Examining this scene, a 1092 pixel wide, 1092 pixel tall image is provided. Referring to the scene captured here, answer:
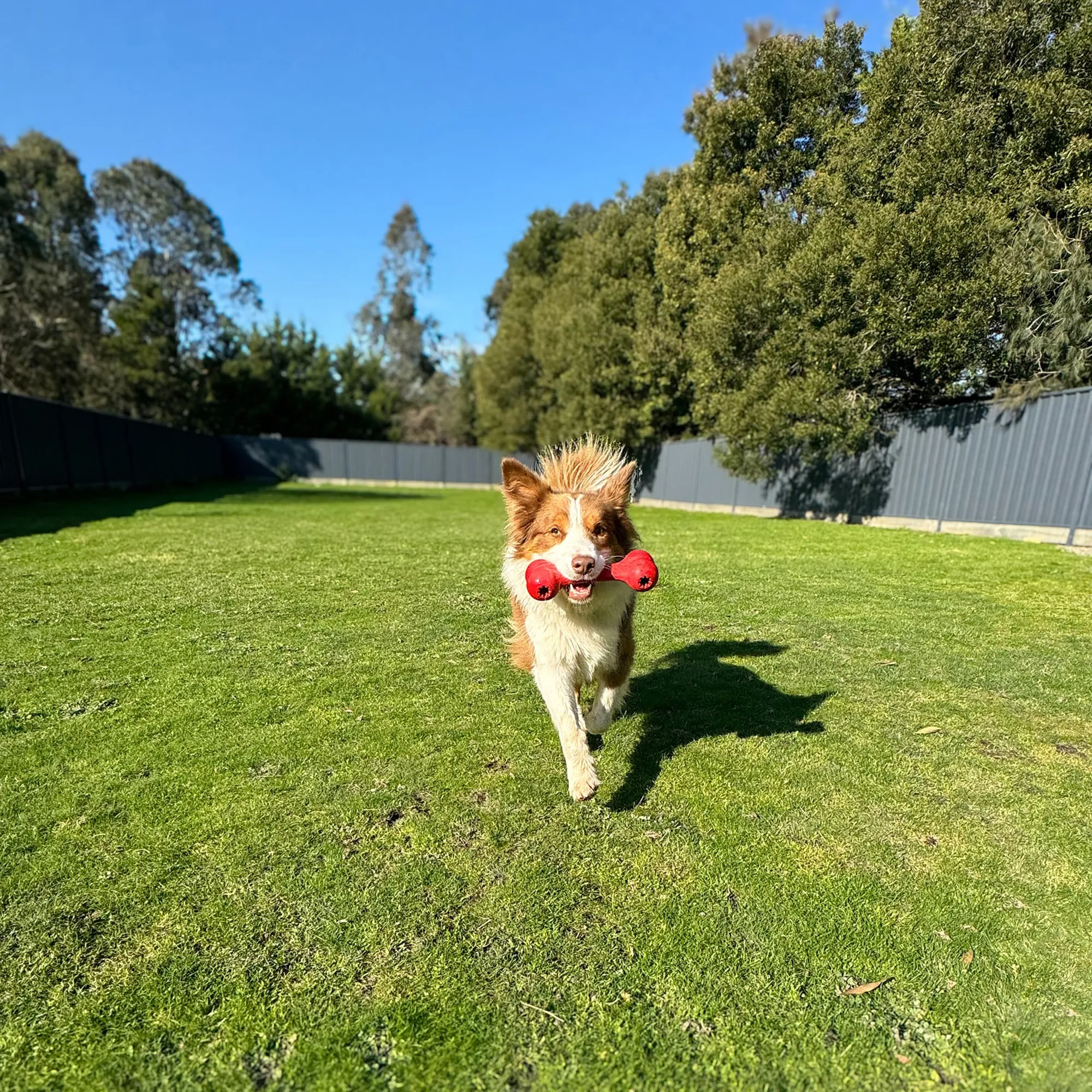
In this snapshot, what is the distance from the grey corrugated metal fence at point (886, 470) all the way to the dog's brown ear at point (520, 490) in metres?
12.7

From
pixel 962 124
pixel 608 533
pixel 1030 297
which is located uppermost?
pixel 962 124

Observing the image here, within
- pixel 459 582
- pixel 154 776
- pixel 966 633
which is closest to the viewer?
pixel 154 776

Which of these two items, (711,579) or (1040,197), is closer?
(711,579)

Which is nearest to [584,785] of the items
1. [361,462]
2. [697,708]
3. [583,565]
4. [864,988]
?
[583,565]

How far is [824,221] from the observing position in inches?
569

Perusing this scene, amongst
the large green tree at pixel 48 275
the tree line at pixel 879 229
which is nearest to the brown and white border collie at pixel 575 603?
the tree line at pixel 879 229

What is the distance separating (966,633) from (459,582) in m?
5.93

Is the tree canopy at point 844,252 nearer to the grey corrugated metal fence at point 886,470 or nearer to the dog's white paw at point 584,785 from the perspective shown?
the grey corrugated metal fence at point 886,470

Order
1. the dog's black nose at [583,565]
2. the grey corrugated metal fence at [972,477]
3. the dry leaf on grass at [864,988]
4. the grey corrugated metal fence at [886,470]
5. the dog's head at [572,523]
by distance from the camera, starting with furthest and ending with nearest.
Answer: the grey corrugated metal fence at [886,470] < the grey corrugated metal fence at [972,477] < the dog's head at [572,523] < the dog's black nose at [583,565] < the dry leaf on grass at [864,988]

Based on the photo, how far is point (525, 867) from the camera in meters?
2.63

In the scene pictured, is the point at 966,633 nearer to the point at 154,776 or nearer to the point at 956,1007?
the point at 956,1007

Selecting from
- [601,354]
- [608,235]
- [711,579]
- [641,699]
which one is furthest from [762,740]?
[608,235]

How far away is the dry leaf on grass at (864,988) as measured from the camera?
2049 mm

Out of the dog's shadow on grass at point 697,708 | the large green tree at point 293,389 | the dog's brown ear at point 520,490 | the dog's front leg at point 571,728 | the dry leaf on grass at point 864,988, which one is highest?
the large green tree at point 293,389
